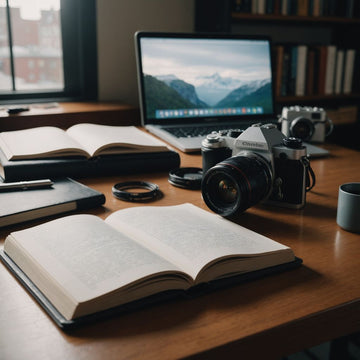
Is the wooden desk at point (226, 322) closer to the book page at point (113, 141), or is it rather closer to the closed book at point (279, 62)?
the book page at point (113, 141)

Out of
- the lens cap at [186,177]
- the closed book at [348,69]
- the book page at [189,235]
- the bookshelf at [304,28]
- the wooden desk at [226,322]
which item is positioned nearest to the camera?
the wooden desk at [226,322]

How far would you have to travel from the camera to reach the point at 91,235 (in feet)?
2.25

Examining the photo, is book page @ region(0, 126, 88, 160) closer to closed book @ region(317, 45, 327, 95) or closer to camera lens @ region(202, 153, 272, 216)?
camera lens @ region(202, 153, 272, 216)

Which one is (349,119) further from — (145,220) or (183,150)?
(145,220)

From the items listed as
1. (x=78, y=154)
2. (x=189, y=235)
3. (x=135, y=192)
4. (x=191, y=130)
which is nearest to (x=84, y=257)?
(x=189, y=235)

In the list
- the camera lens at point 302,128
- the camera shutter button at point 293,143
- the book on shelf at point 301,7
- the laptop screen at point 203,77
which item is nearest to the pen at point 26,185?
the camera shutter button at point 293,143

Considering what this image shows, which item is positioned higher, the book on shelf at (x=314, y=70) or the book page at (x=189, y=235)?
the book on shelf at (x=314, y=70)

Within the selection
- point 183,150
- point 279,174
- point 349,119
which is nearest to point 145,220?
point 279,174

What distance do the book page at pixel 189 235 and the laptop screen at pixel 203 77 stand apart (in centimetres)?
78

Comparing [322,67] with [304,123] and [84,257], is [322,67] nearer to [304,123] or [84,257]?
[304,123]

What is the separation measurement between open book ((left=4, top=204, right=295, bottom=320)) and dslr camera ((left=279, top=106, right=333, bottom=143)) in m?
0.75

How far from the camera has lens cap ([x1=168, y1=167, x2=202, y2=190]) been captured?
3.40ft

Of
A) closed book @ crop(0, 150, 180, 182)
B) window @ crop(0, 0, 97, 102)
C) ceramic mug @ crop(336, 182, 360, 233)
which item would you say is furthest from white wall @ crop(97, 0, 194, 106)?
ceramic mug @ crop(336, 182, 360, 233)

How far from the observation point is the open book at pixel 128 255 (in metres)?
0.55
